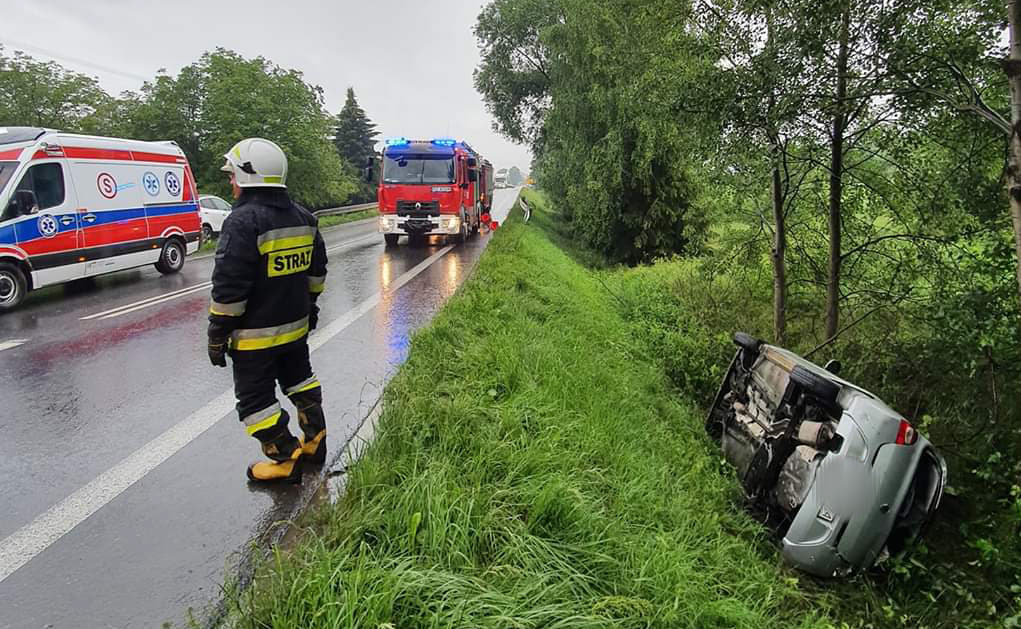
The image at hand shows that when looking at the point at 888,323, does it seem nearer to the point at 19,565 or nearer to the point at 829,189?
the point at 829,189

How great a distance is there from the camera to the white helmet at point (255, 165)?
313 centimetres

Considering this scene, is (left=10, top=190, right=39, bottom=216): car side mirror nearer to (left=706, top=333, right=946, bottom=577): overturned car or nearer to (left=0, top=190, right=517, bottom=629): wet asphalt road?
(left=0, top=190, right=517, bottom=629): wet asphalt road

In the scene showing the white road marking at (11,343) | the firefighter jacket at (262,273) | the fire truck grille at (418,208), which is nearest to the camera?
the firefighter jacket at (262,273)

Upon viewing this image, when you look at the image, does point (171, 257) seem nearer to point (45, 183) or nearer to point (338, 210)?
point (45, 183)

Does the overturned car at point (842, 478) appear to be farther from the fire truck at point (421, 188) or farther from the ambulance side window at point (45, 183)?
the fire truck at point (421, 188)

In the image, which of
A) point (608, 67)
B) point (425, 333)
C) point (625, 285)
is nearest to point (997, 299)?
point (425, 333)

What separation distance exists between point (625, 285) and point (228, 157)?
10133mm

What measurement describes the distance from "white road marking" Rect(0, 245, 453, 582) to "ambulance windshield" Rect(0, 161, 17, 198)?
20.1ft

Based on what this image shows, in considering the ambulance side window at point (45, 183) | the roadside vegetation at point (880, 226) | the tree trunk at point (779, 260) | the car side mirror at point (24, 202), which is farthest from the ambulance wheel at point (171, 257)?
the tree trunk at point (779, 260)

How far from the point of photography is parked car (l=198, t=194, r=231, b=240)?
55.3ft

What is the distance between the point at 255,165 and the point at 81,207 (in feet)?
25.7

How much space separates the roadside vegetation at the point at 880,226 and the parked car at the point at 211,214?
13349 mm

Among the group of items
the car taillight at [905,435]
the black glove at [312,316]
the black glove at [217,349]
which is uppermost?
the black glove at [312,316]

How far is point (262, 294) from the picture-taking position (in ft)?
10.4
